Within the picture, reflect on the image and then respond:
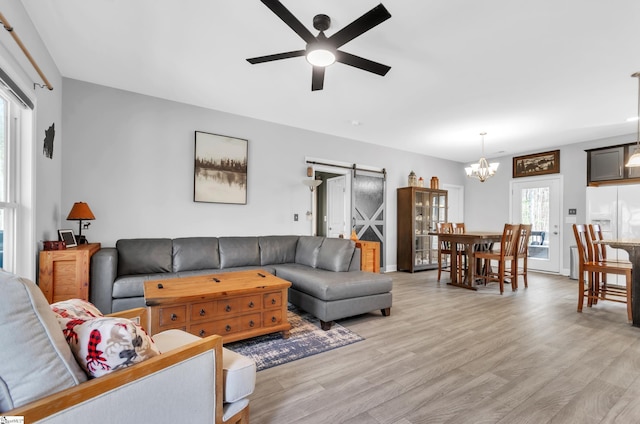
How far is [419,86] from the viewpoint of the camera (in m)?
3.29

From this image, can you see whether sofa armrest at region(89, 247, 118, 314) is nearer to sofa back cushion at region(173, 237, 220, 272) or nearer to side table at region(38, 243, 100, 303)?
side table at region(38, 243, 100, 303)

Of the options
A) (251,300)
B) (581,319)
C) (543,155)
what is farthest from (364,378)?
(543,155)

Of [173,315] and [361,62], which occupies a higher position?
[361,62]

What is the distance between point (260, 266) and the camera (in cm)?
385

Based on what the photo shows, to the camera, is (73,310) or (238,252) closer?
(73,310)

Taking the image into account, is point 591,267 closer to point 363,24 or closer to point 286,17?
point 363,24

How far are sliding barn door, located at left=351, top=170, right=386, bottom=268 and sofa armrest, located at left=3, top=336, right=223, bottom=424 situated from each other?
14.9ft

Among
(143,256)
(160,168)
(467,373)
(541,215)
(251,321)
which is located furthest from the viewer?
(541,215)

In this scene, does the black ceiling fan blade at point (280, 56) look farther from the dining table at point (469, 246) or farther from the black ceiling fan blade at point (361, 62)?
the dining table at point (469, 246)

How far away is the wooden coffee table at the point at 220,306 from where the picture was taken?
2.17 m

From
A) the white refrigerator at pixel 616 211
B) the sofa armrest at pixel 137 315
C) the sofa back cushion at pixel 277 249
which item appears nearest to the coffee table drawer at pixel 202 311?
the sofa armrest at pixel 137 315

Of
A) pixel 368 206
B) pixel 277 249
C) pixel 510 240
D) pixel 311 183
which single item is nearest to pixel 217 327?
pixel 277 249

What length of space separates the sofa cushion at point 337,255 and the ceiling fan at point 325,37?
1864 mm

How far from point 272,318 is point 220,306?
0.48 m
